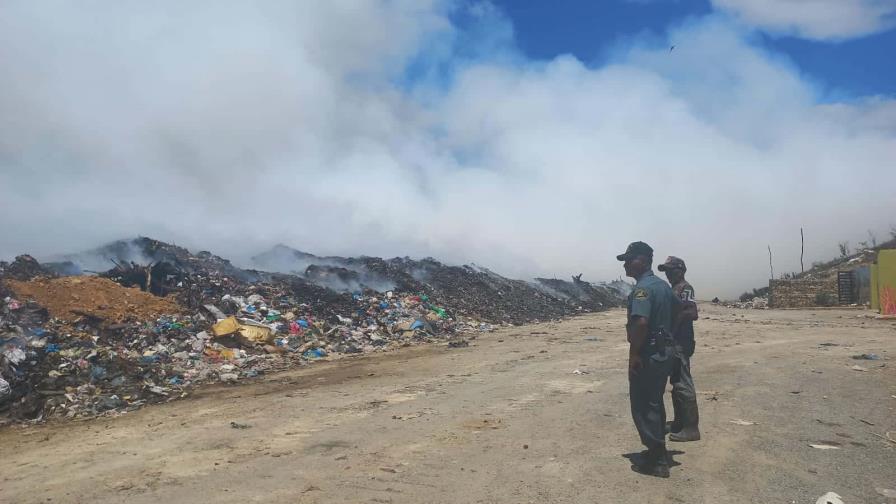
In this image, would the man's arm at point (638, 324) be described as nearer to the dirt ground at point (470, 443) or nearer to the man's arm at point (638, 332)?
the man's arm at point (638, 332)

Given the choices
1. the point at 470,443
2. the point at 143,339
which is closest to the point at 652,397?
the point at 470,443

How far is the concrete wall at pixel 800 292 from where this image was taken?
27000 mm

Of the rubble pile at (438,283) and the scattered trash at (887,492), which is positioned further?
the rubble pile at (438,283)

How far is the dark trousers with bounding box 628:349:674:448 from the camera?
3953 mm

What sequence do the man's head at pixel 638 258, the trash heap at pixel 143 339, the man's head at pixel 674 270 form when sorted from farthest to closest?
the trash heap at pixel 143 339, the man's head at pixel 674 270, the man's head at pixel 638 258

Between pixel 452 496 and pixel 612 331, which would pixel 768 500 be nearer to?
pixel 452 496

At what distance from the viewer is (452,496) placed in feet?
12.0

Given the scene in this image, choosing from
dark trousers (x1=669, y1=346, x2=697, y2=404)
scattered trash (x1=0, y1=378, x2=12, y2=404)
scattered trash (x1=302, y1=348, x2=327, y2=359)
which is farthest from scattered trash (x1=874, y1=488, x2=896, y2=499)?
scattered trash (x1=302, y1=348, x2=327, y2=359)

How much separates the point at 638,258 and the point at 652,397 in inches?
41.1

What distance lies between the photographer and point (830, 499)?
344 centimetres

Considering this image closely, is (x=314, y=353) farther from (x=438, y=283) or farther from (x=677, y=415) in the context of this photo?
(x=438, y=283)

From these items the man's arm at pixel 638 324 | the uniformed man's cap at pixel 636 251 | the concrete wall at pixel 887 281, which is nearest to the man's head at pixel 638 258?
the uniformed man's cap at pixel 636 251

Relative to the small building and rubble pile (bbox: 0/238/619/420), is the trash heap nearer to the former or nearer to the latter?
rubble pile (bbox: 0/238/619/420)

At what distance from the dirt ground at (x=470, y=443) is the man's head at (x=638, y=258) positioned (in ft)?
4.86
